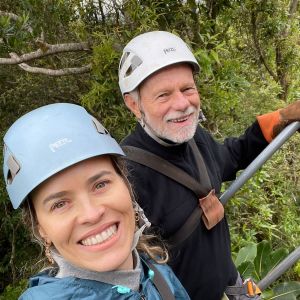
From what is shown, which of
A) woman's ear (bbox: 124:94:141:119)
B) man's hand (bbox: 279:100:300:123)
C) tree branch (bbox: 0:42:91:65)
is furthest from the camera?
tree branch (bbox: 0:42:91:65)

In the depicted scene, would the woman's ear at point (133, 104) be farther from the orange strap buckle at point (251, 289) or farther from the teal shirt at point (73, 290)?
the orange strap buckle at point (251, 289)

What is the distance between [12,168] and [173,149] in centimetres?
87

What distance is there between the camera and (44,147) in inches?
47.6

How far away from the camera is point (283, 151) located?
15.2ft

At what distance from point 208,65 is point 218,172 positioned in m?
1.02

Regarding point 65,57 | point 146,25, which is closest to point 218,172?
point 146,25

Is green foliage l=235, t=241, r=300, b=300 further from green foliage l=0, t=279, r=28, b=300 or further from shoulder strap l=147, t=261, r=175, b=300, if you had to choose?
green foliage l=0, t=279, r=28, b=300

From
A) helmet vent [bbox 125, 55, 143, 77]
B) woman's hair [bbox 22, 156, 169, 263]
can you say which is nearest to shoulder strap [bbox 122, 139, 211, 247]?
woman's hair [bbox 22, 156, 169, 263]

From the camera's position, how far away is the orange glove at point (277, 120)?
2.11 meters

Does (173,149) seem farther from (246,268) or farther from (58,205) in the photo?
(246,268)

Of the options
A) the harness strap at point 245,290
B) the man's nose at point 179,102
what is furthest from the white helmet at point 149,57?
the harness strap at point 245,290

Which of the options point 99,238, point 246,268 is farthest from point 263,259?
point 99,238

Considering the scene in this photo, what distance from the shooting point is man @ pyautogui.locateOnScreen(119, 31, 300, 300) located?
1843mm

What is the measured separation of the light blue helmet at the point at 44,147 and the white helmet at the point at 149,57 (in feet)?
2.05
